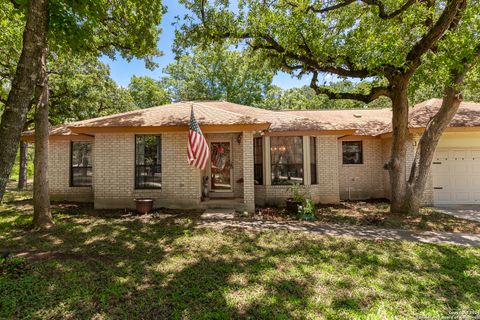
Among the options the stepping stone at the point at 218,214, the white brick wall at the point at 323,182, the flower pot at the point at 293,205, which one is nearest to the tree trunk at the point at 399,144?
the white brick wall at the point at 323,182

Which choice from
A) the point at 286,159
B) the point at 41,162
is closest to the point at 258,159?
the point at 286,159

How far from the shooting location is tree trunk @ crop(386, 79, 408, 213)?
8266 millimetres

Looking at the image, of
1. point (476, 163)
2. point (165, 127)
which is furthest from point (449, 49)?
point (165, 127)

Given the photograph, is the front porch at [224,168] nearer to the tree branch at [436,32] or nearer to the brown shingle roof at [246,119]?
the brown shingle roof at [246,119]

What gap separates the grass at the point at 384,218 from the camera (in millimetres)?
7328

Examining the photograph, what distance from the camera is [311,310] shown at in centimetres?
332

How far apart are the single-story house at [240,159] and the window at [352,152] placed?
0.17 feet

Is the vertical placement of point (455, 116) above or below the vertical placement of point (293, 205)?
above

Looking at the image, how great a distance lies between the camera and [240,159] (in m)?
11.2

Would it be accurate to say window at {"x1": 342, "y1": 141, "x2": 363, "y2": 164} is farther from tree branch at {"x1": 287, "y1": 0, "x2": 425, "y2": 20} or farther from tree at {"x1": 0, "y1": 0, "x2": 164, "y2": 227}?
tree at {"x1": 0, "y1": 0, "x2": 164, "y2": 227}

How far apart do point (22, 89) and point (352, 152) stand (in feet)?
41.8

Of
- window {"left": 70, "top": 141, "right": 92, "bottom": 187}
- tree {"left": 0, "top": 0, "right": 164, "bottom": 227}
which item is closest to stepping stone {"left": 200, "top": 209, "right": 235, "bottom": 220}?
tree {"left": 0, "top": 0, "right": 164, "bottom": 227}

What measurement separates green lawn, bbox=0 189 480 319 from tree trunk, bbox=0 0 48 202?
1.77 m

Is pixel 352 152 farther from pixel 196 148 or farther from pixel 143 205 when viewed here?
pixel 143 205
